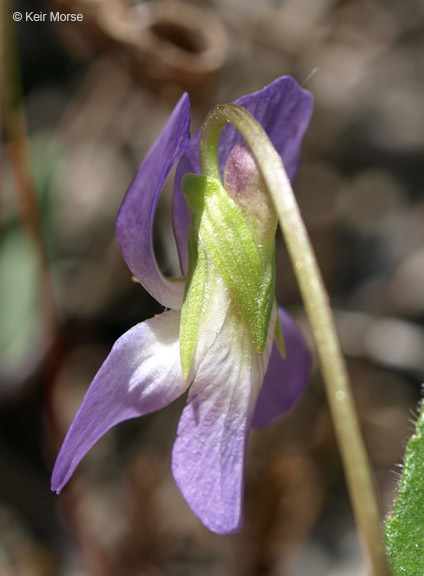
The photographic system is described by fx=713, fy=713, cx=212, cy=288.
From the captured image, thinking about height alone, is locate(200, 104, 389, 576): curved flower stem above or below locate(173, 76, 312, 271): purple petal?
below

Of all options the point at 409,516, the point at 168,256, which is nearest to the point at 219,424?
the point at 409,516

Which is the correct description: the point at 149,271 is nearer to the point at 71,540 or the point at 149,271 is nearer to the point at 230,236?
the point at 230,236

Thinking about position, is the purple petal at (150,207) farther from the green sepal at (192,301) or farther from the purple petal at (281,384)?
the purple petal at (281,384)

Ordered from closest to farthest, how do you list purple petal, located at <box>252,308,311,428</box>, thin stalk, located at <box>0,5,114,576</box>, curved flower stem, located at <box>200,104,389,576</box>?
curved flower stem, located at <box>200,104,389,576</box> → purple petal, located at <box>252,308,311,428</box> → thin stalk, located at <box>0,5,114,576</box>

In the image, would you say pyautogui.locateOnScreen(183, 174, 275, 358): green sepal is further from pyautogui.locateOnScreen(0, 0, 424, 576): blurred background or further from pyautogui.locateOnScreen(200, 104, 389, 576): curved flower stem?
pyautogui.locateOnScreen(0, 0, 424, 576): blurred background

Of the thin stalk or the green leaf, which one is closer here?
the green leaf

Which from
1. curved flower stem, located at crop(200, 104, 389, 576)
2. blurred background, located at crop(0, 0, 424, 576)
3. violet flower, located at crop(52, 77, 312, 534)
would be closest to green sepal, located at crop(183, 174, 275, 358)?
violet flower, located at crop(52, 77, 312, 534)

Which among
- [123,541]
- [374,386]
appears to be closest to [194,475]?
[123,541]

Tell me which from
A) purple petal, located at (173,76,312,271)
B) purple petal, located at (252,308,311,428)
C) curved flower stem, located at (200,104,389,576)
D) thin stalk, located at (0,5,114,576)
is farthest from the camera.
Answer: thin stalk, located at (0,5,114,576)
